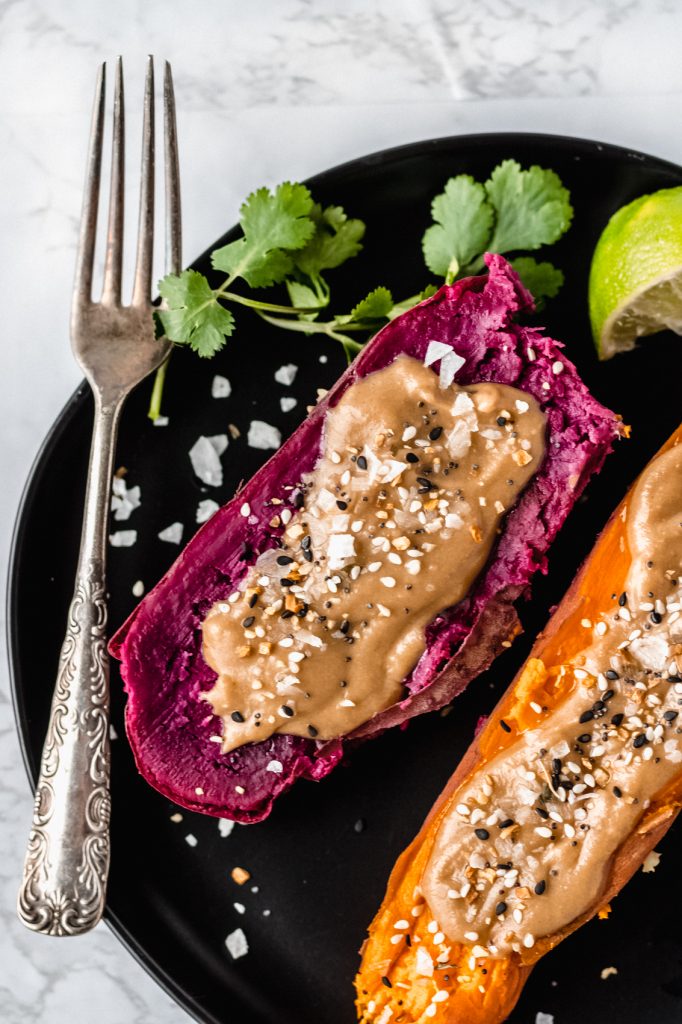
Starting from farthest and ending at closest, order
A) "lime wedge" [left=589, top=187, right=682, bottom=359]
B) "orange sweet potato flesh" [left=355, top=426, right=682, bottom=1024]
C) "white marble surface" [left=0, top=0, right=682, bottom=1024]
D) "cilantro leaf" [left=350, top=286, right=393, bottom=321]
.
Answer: "white marble surface" [left=0, top=0, right=682, bottom=1024], "cilantro leaf" [left=350, top=286, right=393, bottom=321], "lime wedge" [left=589, top=187, right=682, bottom=359], "orange sweet potato flesh" [left=355, top=426, right=682, bottom=1024]

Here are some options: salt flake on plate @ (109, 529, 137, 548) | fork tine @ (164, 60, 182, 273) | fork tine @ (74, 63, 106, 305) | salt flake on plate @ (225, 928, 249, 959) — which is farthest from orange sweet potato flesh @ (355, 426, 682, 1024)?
fork tine @ (74, 63, 106, 305)

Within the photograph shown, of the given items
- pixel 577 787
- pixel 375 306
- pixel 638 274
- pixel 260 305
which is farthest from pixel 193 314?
pixel 577 787

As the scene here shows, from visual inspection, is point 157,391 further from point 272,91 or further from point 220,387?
point 272,91

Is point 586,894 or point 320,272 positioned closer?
point 586,894

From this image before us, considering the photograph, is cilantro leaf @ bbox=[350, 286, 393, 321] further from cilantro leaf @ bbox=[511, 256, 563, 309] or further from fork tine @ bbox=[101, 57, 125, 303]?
fork tine @ bbox=[101, 57, 125, 303]

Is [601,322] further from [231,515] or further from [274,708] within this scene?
[274,708]

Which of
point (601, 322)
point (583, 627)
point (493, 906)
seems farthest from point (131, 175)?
point (493, 906)

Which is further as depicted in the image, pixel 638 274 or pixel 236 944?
pixel 236 944
